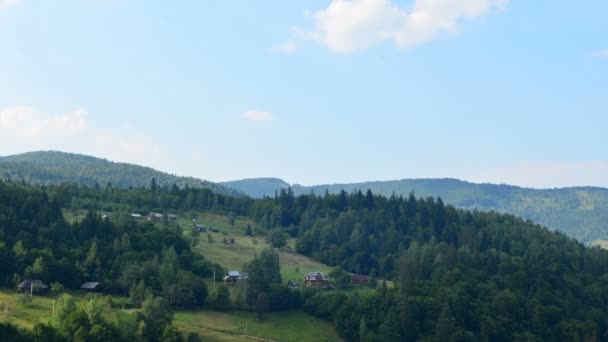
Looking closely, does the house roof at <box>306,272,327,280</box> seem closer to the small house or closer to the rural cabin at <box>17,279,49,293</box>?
the small house

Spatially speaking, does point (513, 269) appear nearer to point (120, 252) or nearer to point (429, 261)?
point (429, 261)

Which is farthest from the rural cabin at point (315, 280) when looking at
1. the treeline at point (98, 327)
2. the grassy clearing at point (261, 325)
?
the treeline at point (98, 327)

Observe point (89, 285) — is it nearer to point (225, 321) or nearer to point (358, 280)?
point (225, 321)

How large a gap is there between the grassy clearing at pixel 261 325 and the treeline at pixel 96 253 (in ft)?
23.3

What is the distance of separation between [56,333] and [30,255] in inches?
1874

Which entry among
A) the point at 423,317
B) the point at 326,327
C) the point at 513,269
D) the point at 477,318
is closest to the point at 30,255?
the point at 326,327

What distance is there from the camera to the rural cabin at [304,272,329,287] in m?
174

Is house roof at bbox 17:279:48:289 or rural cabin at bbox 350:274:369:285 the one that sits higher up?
house roof at bbox 17:279:48:289

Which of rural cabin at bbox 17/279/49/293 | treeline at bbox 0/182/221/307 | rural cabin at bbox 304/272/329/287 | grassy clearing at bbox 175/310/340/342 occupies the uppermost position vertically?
treeline at bbox 0/182/221/307

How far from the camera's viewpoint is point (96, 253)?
15288 centimetres

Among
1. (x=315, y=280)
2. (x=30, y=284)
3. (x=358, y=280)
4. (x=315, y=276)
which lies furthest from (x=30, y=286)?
(x=358, y=280)

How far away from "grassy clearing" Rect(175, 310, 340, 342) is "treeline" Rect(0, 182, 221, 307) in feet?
23.3

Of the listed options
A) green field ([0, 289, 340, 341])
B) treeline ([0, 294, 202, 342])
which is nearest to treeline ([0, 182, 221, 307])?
green field ([0, 289, 340, 341])

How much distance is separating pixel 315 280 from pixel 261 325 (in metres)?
38.2
